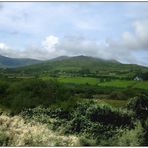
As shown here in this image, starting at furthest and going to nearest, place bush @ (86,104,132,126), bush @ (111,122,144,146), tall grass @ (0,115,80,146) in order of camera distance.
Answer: bush @ (86,104,132,126) < bush @ (111,122,144,146) < tall grass @ (0,115,80,146)

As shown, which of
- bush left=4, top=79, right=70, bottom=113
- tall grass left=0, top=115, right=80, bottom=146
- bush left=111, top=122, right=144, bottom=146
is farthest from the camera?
bush left=4, top=79, right=70, bottom=113

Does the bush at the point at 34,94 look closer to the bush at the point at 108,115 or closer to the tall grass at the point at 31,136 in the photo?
the tall grass at the point at 31,136

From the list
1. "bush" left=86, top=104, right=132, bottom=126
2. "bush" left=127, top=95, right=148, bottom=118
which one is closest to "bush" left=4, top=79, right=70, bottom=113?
"bush" left=86, top=104, right=132, bottom=126

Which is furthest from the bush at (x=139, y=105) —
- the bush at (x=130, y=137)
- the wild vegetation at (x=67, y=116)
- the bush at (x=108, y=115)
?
the bush at (x=130, y=137)

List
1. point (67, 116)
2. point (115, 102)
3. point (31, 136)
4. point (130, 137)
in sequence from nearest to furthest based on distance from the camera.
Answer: point (31, 136) → point (130, 137) → point (67, 116) → point (115, 102)

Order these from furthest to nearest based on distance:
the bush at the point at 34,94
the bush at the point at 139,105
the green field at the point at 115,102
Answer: the bush at the point at 34,94 < the green field at the point at 115,102 < the bush at the point at 139,105

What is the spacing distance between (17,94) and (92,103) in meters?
4.11

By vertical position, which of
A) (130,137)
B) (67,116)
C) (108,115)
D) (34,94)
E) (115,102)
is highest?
(34,94)

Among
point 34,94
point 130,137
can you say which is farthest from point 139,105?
point 34,94

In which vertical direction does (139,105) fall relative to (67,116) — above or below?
above

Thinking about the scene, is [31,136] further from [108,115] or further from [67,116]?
[108,115]

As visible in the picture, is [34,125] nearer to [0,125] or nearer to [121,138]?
[0,125]

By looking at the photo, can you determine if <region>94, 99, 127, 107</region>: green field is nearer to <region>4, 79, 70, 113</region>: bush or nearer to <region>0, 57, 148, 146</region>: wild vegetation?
<region>0, 57, 148, 146</region>: wild vegetation

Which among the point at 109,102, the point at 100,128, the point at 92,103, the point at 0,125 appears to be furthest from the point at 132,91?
the point at 0,125
